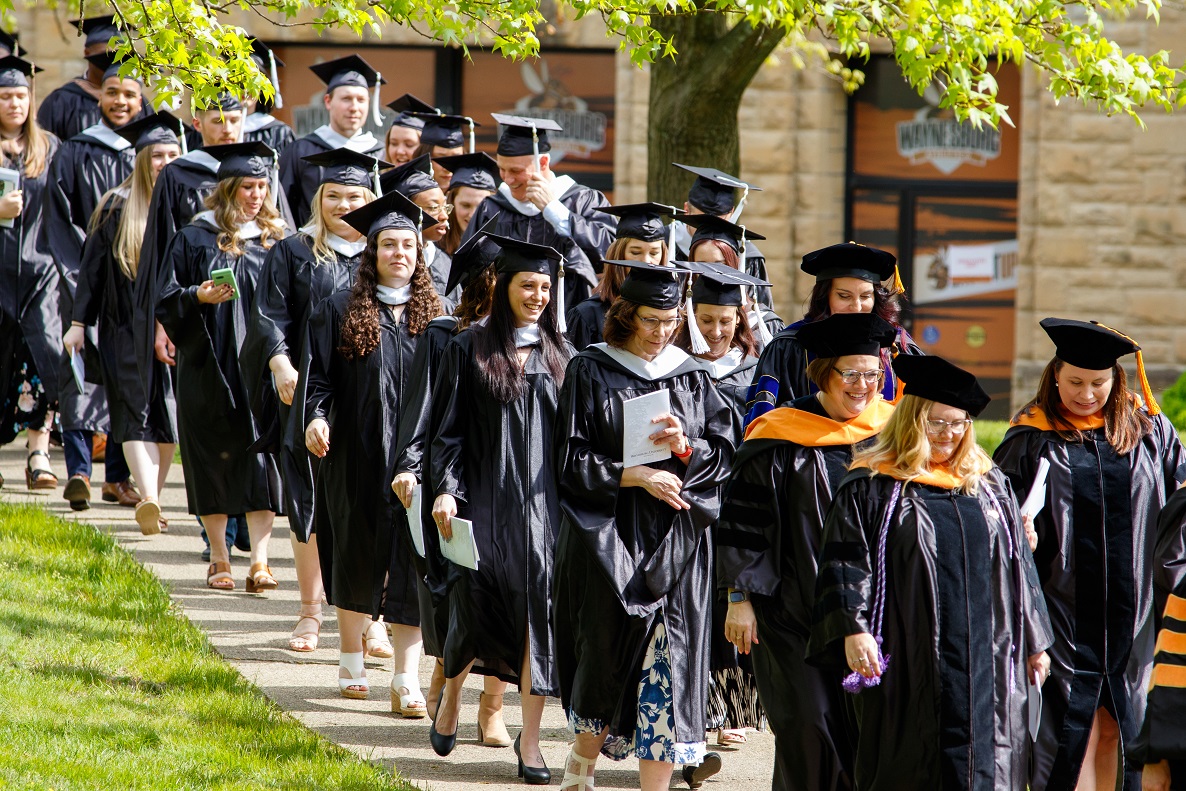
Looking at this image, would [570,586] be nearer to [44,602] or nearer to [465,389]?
[465,389]

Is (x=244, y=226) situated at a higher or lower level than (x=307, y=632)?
higher

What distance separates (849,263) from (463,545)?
176 cm

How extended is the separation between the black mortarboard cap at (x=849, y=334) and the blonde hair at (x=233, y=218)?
3.84 metres

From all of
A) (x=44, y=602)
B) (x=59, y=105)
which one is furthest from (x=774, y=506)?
(x=59, y=105)

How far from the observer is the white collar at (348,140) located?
9180 millimetres

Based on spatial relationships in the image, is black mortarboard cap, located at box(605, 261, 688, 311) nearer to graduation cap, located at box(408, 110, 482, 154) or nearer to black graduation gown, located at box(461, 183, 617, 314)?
black graduation gown, located at box(461, 183, 617, 314)

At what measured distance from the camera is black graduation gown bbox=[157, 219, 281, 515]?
315 inches

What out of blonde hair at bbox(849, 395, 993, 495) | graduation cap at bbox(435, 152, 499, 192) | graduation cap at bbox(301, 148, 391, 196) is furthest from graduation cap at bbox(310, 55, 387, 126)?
blonde hair at bbox(849, 395, 993, 495)

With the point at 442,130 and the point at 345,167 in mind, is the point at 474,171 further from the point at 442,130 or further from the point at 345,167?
the point at 345,167

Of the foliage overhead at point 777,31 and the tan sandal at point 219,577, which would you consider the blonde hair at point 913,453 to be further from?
the tan sandal at point 219,577

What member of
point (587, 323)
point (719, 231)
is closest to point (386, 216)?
point (587, 323)

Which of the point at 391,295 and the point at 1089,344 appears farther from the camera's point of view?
the point at 391,295

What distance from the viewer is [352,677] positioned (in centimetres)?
664

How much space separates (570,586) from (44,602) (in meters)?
2.89
